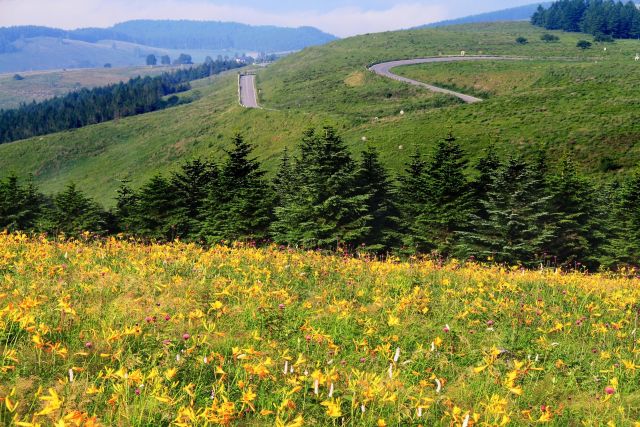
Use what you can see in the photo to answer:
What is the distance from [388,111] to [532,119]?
80.6ft

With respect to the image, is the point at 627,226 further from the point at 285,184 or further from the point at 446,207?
the point at 285,184

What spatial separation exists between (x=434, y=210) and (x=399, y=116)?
3712 centimetres

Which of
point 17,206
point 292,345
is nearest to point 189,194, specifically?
point 17,206

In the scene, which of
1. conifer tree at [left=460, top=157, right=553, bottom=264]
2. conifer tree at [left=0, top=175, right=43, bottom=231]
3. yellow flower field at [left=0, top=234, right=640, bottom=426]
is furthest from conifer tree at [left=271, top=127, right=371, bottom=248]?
conifer tree at [left=0, top=175, right=43, bottom=231]

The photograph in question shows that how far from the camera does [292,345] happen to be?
4.57 meters

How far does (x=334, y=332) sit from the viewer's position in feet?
16.5

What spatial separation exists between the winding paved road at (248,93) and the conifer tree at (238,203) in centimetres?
5965

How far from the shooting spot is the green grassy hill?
146ft

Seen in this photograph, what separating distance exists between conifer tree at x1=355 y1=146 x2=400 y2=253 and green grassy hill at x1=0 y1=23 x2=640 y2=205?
15.1ft

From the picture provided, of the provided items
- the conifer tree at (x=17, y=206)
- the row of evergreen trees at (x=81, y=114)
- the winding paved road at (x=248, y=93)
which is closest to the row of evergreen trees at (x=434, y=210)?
the conifer tree at (x=17, y=206)

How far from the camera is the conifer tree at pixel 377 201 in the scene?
2855 cm

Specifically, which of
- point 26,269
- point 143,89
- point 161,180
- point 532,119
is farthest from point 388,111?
point 143,89

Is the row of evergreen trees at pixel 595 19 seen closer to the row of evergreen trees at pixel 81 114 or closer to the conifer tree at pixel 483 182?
the conifer tree at pixel 483 182

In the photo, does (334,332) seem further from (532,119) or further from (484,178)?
(532,119)
